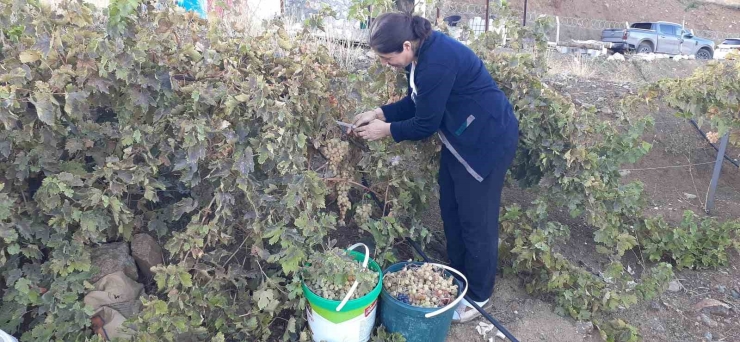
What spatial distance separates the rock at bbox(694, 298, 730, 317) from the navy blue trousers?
4.27 feet

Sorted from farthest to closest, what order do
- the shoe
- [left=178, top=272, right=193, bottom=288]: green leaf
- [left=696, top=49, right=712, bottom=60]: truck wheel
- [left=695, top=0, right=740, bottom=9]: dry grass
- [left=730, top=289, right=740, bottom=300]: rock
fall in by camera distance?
[left=695, top=0, right=740, bottom=9]: dry grass, [left=696, top=49, right=712, bottom=60]: truck wheel, [left=730, top=289, right=740, bottom=300]: rock, the shoe, [left=178, top=272, right=193, bottom=288]: green leaf

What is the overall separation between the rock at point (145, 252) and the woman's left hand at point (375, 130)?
1.16 meters

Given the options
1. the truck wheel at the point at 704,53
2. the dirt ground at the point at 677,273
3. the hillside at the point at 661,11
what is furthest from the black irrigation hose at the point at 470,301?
the hillside at the point at 661,11

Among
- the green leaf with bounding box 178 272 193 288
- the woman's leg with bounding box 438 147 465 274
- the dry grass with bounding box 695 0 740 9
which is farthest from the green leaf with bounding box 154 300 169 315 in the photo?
the dry grass with bounding box 695 0 740 9

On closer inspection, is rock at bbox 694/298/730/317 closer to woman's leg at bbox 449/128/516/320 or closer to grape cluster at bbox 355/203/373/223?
woman's leg at bbox 449/128/516/320

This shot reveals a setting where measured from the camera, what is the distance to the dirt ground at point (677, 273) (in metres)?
2.91

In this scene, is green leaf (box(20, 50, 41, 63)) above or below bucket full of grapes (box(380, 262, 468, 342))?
above

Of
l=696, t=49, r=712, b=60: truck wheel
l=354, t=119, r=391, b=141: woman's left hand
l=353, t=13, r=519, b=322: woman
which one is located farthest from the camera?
l=696, t=49, r=712, b=60: truck wheel

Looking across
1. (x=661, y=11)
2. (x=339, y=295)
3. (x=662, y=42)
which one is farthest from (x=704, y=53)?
(x=339, y=295)

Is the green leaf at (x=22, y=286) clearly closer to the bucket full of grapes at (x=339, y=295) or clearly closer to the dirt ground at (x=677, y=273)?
the bucket full of grapes at (x=339, y=295)

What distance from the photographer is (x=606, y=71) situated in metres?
8.73

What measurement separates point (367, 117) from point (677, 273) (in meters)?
2.39

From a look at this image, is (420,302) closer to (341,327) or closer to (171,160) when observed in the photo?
(341,327)

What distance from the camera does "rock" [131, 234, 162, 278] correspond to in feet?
8.27
